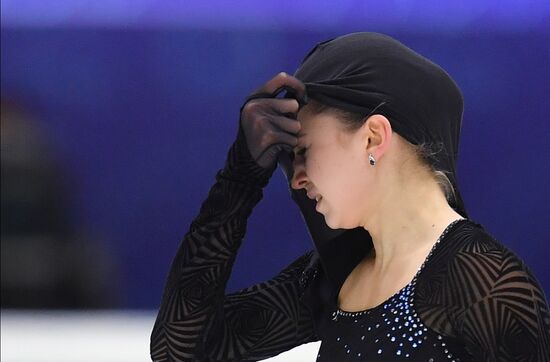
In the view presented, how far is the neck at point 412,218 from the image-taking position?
126 cm

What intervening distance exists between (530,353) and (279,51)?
2462 mm

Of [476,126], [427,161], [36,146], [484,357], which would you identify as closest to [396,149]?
[427,161]

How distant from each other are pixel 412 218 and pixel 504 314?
8.9 inches

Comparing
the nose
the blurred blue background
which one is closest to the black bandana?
the nose

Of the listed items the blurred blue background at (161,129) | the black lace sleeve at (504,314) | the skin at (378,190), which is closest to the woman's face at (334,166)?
the skin at (378,190)

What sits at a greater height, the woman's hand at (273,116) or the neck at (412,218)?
the woman's hand at (273,116)

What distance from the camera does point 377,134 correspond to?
1.25 m

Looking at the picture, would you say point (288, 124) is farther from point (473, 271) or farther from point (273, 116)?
point (473, 271)

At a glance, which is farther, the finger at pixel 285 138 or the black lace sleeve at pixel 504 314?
the finger at pixel 285 138

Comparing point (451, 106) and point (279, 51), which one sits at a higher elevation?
point (279, 51)

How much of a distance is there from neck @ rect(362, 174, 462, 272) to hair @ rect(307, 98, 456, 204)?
14 millimetres

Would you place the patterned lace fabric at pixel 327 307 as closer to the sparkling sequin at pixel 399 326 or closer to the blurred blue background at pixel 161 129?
the sparkling sequin at pixel 399 326

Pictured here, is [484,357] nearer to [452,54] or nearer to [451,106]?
[451,106]

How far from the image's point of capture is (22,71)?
139 inches
